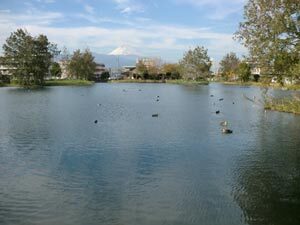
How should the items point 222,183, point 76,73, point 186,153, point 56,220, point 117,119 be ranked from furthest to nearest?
point 76,73 < point 117,119 < point 186,153 < point 222,183 < point 56,220

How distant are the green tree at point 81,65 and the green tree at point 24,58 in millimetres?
33656

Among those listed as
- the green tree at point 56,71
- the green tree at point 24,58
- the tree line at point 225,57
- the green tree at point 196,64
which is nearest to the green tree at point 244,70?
the tree line at point 225,57

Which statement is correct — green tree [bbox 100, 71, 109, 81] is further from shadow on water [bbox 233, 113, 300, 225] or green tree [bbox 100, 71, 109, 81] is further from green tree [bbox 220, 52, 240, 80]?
shadow on water [bbox 233, 113, 300, 225]

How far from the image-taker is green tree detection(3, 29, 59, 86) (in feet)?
381

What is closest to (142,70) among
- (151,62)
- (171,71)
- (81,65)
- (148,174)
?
(151,62)

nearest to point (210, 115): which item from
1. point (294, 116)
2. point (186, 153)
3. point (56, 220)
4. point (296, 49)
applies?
point (294, 116)

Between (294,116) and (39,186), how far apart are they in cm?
3597

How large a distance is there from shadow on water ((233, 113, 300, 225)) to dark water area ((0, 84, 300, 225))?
0.15 feet

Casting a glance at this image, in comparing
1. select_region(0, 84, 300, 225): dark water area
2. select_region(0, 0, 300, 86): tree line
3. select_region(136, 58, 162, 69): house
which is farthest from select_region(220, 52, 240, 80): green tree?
select_region(0, 84, 300, 225): dark water area

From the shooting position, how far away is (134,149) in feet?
91.1

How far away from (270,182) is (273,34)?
735 centimetres

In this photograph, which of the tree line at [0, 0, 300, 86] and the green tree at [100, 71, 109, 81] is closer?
the tree line at [0, 0, 300, 86]

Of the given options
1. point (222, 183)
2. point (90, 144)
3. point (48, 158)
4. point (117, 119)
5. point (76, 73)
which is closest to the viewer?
point (222, 183)

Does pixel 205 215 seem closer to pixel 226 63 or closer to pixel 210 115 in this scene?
pixel 210 115
